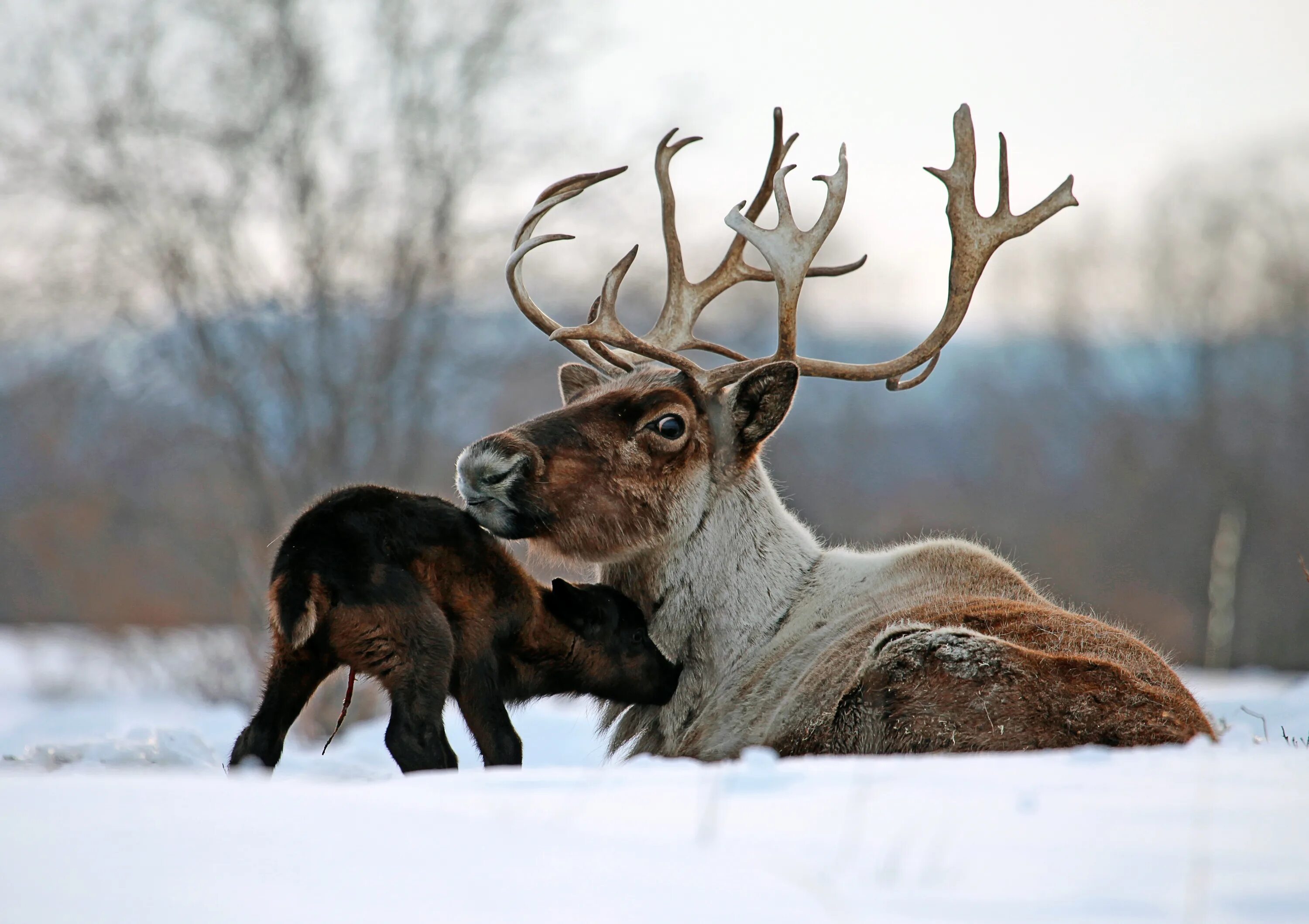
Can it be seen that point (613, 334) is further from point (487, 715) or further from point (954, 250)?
point (487, 715)

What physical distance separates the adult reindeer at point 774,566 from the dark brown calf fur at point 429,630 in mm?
200

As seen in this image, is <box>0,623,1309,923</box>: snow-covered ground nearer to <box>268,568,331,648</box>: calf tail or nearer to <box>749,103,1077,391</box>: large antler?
<box>268,568,331,648</box>: calf tail

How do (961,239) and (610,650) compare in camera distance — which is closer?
(610,650)

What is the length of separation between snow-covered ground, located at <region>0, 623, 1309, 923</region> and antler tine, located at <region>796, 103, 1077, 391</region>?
2676 mm

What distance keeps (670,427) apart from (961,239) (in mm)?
1612

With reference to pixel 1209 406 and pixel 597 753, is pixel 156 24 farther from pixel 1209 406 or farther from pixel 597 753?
pixel 1209 406

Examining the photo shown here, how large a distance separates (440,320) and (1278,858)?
13272 mm

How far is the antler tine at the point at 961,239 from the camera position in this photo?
5.43 meters

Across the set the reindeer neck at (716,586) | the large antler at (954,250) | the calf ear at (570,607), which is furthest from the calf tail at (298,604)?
the large antler at (954,250)

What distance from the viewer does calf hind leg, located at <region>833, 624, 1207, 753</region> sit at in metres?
3.56

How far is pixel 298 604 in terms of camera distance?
3939 millimetres

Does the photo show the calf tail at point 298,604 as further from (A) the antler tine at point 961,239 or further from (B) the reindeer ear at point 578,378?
(A) the antler tine at point 961,239

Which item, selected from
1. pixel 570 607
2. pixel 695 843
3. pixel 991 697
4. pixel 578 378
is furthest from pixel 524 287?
pixel 695 843

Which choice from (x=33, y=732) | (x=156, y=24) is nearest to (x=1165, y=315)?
(x=156, y=24)
